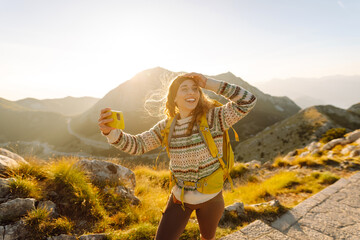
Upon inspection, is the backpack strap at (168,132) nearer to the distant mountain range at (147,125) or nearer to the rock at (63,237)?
the rock at (63,237)

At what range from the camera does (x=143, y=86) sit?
96250mm

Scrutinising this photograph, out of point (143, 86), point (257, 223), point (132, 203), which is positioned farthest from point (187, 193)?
point (143, 86)

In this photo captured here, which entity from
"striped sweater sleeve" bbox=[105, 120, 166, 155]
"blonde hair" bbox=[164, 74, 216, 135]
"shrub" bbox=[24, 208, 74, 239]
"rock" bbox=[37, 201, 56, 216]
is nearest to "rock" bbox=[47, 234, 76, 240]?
"shrub" bbox=[24, 208, 74, 239]

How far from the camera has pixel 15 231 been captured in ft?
10.3

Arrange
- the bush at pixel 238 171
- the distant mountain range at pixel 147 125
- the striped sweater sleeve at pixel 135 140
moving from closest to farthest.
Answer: the striped sweater sleeve at pixel 135 140 < the bush at pixel 238 171 < the distant mountain range at pixel 147 125

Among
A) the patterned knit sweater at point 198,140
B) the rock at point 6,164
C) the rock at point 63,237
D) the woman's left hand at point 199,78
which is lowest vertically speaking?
the rock at point 63,237

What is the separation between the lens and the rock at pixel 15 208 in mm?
3277

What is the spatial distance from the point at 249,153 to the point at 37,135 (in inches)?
4213

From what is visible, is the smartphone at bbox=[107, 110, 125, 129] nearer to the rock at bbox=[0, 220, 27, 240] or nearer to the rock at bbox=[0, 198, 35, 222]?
the rock at bbox=[0, 220, 27, 240]

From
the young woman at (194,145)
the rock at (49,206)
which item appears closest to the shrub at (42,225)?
the rock at (49,206)

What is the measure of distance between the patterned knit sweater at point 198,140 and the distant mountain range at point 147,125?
4242 centimetres

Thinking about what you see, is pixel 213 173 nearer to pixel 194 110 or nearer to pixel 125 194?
pixel 194 110

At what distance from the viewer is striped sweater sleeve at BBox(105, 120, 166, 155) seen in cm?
212

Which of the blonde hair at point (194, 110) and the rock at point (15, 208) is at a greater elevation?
the blonde hair at point (194, 110)
